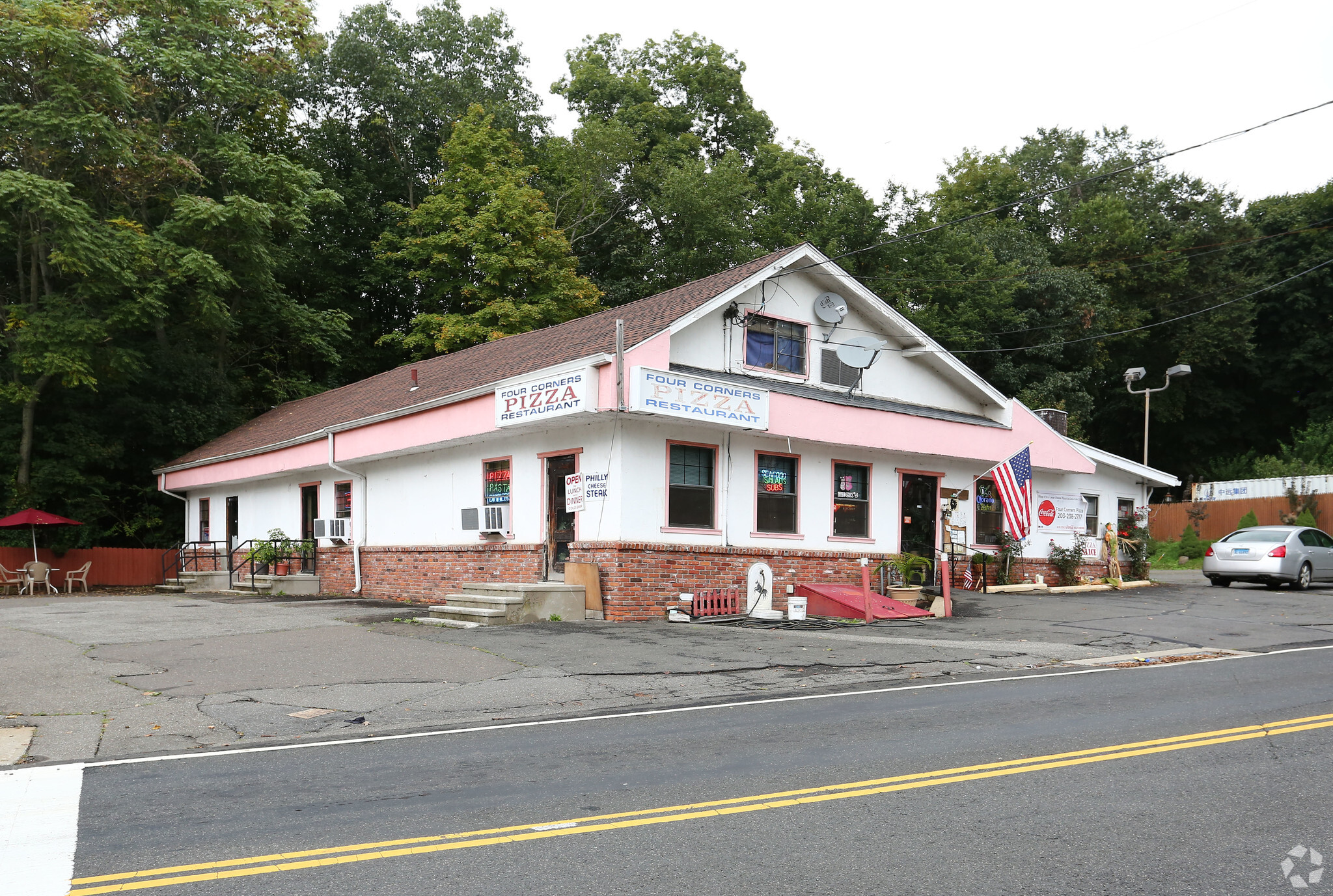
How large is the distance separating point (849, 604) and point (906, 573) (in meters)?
2.04

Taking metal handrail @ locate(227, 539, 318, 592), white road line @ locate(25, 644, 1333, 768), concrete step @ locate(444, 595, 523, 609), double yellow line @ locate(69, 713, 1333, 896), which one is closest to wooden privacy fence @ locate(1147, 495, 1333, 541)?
white road line @ locate(25, 644, 1333, 768)

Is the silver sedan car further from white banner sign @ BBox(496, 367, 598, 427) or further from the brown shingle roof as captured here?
white banner sign @ BBox(496, 367, 598, 427)

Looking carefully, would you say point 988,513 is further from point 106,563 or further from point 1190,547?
point 106,563

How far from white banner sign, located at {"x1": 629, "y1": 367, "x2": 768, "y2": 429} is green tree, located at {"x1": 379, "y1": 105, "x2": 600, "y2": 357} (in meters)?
20.4

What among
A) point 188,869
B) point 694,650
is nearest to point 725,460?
point 694,650

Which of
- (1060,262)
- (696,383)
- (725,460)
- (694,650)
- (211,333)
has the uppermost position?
(1060,262)

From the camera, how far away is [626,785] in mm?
6875

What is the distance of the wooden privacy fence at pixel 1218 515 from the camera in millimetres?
36031

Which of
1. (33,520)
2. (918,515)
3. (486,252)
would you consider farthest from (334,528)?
(486,252)

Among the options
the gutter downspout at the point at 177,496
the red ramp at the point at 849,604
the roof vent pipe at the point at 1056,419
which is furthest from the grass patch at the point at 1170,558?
the gutter downspout at the point at 177,496

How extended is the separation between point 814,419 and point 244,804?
560 inches

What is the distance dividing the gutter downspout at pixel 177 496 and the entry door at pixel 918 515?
23235 mm

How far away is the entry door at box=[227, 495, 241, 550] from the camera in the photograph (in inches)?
1191

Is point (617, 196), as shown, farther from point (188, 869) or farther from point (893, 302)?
point (188, 869)
